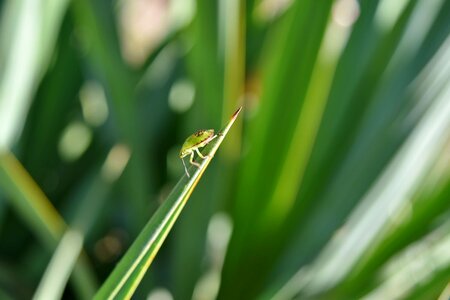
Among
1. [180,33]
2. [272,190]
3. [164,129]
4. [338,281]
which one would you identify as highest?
[180,33]

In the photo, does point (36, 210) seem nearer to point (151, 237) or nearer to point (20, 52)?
point (20, 52)

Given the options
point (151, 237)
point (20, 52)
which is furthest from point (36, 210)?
point (151, 237)

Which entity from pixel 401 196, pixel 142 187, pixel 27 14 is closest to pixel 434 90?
pixel 401 196

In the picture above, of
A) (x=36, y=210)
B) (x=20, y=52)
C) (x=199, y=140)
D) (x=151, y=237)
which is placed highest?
(x=20, y=52)

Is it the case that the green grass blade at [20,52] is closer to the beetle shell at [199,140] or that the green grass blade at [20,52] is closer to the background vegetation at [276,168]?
the background vegetation at [276,168]

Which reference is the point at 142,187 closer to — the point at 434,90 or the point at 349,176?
the point at 349,176
